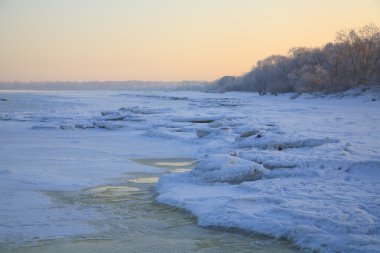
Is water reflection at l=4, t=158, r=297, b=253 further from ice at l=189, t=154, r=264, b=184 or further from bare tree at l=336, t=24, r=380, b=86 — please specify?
bare tree at l=336, t=24, r=380, b=86

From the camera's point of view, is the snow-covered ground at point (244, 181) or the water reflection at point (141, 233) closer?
the water reflection at point (141, 233)

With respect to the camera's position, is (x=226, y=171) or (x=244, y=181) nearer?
(x=244, y=181)

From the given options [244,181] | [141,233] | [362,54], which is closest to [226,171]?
[244,181]

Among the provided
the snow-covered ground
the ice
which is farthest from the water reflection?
the ice

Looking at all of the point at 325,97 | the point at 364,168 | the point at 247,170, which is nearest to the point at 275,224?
the point at 247,170

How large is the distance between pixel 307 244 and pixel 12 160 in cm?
885

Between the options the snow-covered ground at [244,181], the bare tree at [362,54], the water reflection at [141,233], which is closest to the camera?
the water reflection at [141,233]

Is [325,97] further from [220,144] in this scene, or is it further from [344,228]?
[344,228]

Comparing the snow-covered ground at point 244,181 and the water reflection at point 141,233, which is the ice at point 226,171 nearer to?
the snow-covered ground at point 244,181

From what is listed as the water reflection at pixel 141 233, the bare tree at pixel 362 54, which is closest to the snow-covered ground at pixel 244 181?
the water reflection at pixel 141 233

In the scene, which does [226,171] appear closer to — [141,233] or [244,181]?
[244,181]

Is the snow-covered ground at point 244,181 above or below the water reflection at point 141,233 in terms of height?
above

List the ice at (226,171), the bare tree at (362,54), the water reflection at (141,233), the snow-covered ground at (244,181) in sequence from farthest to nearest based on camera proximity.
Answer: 1. the bare tree at (362,54)
2. the ice at (226,171)
3. the snow-covered ground at (244,181)
4. the water reflection at (141,233)

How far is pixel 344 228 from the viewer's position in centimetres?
598
